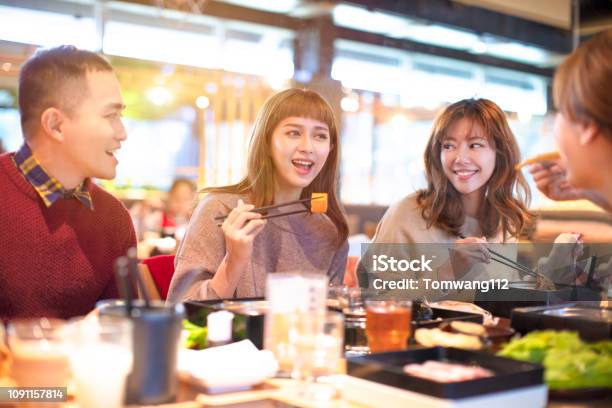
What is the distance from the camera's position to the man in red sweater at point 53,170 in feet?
6.82

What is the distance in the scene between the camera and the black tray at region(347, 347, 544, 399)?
1.21m

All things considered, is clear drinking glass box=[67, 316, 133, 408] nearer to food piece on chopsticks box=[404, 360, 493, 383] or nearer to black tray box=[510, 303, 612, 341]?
food piece on chopsticks box=[404, 360, 493, 383]

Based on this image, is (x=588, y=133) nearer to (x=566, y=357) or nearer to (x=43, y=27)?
(x=566, y=357)

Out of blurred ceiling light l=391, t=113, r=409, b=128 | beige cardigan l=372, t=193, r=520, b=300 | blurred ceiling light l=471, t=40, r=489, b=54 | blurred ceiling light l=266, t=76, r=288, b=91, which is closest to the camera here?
beige cardigan l=372, t=193, r=520, b=300

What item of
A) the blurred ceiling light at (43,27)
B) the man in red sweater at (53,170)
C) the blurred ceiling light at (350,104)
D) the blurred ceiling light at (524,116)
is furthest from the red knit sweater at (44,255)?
the blurred ceiling light at (524,116)

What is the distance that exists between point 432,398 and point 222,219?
55.3 inches

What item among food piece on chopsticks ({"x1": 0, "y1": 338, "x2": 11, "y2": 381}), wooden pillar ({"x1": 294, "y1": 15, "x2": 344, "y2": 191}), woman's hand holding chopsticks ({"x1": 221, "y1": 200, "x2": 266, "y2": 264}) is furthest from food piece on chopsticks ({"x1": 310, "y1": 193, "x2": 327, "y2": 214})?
wooden pillar ({"x1": 294, "y1": 15, "x2": 344, "y2": 191})

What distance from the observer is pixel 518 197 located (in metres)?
3.06

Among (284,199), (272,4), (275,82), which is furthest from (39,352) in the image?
(275,82)

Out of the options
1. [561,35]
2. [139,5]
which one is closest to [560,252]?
[139,5]

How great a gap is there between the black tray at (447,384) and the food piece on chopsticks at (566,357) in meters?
0.07

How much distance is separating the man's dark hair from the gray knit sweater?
640 millimetres

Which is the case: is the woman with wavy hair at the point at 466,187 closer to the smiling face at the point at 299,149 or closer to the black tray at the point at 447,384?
the smiling face at the point at 299,149

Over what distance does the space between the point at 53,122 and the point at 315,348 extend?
1147 mm
